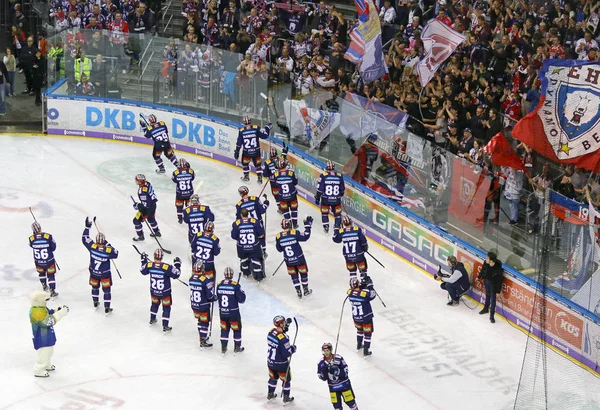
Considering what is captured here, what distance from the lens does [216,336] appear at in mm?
18938

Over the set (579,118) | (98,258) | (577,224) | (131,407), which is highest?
(579,118)

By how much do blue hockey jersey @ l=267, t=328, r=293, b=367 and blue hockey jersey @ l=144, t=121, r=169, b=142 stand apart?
33.7 ft

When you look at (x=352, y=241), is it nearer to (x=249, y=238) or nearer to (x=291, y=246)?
(x=291, y=246)

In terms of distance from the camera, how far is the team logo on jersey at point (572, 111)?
750 inches

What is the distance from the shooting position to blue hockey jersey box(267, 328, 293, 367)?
1656 cm

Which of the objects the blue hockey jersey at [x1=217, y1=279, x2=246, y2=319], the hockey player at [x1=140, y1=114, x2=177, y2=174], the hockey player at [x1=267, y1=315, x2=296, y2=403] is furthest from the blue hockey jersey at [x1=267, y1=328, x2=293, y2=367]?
the hockey player at [x1=140, y1=114, x2=177, y2=174]

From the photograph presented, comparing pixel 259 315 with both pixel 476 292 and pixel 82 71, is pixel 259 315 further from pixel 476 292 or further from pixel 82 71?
pixel 82 71

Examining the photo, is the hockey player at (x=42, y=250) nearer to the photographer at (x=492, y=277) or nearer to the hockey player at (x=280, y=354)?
the hockey player at (x=280, y=354)

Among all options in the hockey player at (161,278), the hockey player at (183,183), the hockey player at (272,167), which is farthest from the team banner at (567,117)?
the hockey player at (183,183)

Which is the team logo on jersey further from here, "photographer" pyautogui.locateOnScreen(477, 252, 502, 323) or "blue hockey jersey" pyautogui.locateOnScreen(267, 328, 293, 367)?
"blue hockey jersey" pyautogui.locateOnScreen(267, 328, 293, 367)

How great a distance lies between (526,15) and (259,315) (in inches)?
369

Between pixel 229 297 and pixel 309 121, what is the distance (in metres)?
8.09

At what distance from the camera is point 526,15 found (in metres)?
24.6

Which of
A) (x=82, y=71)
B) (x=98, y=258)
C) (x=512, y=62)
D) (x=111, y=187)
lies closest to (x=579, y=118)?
(x=512, y=62)
